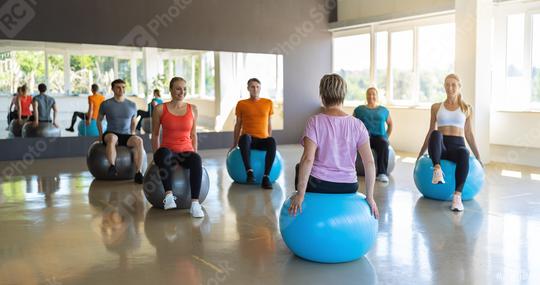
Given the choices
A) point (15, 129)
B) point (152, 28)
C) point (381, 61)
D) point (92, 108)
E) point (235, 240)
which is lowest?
point (235, 240)

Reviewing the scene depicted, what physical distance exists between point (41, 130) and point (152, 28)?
2.45 metres

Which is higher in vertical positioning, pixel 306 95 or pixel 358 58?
pixel 358 58

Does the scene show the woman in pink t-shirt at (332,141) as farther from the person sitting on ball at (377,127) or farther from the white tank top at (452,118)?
the person sitting on ball at (377,127)

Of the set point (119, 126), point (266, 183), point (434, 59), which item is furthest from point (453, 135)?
point (434, 59)

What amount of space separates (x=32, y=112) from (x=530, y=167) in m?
7.27

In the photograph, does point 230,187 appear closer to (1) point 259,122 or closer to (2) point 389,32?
(1) point 259,122

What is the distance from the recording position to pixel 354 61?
10648 mm

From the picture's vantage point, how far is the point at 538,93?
24.8 ft

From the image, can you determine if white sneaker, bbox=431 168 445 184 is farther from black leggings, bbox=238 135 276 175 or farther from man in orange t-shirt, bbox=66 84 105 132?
man in orange t-shirt, bbox=66 84 105 132

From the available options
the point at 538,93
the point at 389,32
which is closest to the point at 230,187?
the point at 538,93

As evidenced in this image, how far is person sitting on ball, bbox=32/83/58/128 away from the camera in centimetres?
800

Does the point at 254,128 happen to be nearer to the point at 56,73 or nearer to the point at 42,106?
the point at 42,106

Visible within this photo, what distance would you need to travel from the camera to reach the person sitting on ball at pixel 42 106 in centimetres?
800

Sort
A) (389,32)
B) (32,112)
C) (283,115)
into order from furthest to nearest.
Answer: (283,115) → (389,32) → (32,112)
